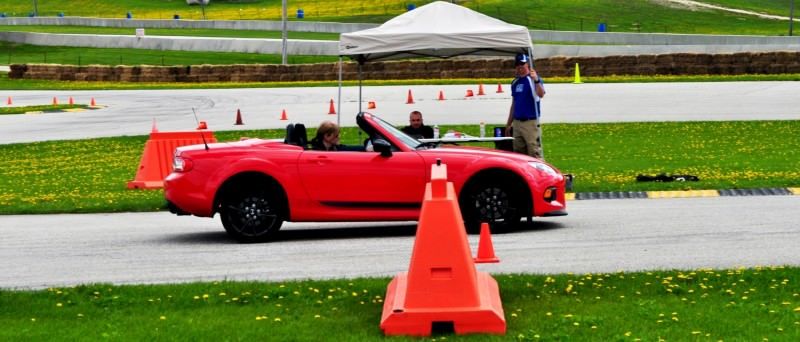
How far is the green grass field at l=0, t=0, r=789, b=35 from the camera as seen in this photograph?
7162 cm

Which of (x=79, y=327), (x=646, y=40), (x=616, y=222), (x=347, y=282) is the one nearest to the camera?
(x=79, y=327)

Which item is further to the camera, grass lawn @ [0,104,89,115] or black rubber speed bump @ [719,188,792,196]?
grass lawn @ [0,104,89,115]

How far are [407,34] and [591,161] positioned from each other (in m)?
4.38

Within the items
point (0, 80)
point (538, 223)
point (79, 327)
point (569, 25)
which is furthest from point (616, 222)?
point (569, 25)

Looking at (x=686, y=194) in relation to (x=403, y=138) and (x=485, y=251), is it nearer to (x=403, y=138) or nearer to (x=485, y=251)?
(x=403, y=138)

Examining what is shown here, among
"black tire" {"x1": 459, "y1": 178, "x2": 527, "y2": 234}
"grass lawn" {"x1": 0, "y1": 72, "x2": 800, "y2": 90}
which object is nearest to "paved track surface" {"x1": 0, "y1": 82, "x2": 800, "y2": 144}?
"grass lawn" {"x1": 0, "y1": 72, "x2": 800, "y2": 90}

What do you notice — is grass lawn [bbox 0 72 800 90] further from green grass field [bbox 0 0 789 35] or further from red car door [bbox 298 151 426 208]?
red car door [bbox 298 151 426 208]

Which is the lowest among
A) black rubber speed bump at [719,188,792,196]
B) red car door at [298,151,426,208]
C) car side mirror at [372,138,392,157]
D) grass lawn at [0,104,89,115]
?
grass lawn at [0,104,89,115]

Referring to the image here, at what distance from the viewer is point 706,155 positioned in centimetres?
2130

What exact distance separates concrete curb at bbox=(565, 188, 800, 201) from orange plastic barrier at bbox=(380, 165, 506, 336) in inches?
333

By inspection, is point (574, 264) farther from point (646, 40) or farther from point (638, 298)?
point (646, 40)

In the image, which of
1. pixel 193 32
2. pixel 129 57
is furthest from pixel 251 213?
pixel 193 32

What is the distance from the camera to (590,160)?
69.1 feet

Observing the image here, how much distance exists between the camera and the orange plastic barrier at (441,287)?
26.6 feet
